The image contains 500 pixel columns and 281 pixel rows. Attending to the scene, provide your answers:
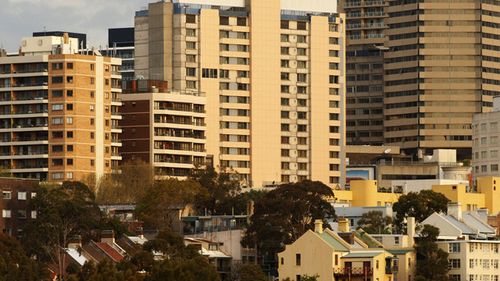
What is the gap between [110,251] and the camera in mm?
191750

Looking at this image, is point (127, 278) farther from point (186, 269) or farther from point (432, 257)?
point (432, 257)

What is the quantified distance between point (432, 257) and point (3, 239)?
128 ft

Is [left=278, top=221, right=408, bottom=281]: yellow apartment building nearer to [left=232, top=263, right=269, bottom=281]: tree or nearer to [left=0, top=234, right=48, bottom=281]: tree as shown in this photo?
[left=232, top=263, right=269, bottom=281]: tree

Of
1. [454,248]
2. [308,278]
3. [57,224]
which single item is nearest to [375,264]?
[308,278]

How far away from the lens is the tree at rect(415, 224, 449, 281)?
193000mm

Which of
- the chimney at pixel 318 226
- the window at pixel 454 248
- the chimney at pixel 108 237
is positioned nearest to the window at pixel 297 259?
the chimney at pixel 318 226

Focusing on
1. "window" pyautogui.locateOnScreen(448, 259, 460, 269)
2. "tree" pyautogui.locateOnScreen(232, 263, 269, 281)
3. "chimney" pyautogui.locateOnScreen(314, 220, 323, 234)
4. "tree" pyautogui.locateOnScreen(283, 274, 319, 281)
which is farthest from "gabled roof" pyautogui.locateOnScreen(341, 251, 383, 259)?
"window" pyautogui.locateOnScreen(448, 259, 460, 269)

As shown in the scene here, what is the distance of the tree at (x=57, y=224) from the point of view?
621ft

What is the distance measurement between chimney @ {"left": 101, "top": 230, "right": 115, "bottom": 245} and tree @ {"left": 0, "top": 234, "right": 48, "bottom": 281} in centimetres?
1082

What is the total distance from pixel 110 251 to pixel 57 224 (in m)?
5.28

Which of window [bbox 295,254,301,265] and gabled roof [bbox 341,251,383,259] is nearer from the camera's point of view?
gabled roof [bbox 341,251,383,259]

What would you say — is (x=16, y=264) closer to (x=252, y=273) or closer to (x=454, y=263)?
(x=252, y=273)

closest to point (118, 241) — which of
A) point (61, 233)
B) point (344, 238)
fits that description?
point (61, 233)

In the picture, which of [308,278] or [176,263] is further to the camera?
[308,278]
